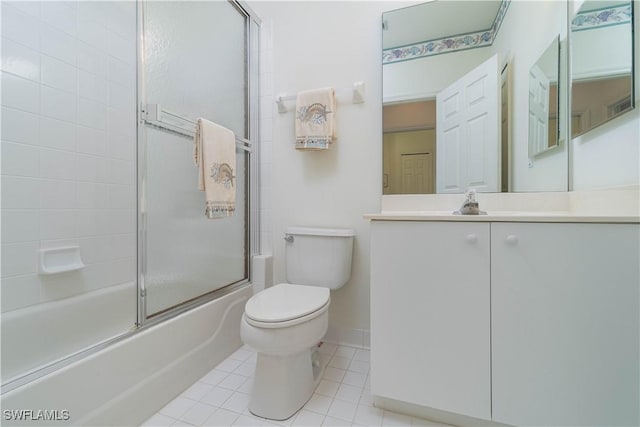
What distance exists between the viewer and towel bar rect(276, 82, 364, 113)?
148 cm

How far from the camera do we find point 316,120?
151 centimetres

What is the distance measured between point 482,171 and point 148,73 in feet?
5.21

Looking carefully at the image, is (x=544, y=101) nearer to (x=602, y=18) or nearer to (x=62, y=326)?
(x=602, y=18)

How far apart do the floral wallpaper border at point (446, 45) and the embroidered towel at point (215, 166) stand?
96cm

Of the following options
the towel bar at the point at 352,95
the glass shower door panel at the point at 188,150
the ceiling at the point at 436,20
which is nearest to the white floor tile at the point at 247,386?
the glass shower door panel at the point at 188,150

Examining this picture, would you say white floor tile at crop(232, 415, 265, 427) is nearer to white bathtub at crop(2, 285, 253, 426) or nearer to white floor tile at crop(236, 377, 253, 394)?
white floor tile at crop(236, 377, 253, 394)

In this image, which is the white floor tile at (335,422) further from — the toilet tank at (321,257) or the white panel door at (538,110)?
the white panel door at (538,110)

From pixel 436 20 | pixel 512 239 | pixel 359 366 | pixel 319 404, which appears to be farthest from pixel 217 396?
pixel 436 20

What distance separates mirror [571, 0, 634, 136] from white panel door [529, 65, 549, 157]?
10 cm

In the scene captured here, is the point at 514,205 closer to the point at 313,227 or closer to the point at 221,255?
the point at 313,227

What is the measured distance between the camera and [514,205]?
4.10ft

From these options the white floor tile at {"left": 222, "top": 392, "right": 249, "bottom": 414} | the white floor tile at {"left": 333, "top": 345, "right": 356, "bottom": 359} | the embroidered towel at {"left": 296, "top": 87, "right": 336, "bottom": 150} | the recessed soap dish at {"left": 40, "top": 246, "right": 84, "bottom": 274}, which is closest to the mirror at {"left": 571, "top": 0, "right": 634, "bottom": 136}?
the embroidered towel at {"left": 296, "top": 87, "right": 336, "bottom": 150}

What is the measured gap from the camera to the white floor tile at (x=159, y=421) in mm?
973

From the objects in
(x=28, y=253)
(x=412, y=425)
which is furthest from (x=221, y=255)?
(x=412, y=425)
